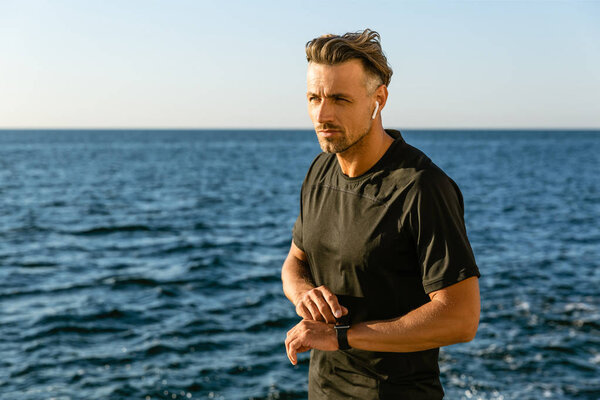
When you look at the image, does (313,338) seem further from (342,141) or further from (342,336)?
(342,141)

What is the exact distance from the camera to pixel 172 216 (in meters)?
32.7

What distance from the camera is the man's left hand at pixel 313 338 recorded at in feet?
9.09

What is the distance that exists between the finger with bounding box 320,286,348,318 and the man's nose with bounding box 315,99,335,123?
2.90ft

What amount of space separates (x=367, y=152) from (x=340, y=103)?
320 mm

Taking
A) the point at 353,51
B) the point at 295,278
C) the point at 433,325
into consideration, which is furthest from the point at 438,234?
the point at 295,278

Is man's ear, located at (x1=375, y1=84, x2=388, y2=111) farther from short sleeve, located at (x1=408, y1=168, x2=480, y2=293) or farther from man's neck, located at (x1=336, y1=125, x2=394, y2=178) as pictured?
short sleeve, located at (x1=408, y1=168, x2=480, y2=293)

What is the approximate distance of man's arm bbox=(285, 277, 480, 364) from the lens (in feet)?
8.47

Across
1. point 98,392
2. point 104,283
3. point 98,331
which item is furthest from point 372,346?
point 104,283

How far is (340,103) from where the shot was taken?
284 centimetres

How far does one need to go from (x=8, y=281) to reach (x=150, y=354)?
8661 millimetres

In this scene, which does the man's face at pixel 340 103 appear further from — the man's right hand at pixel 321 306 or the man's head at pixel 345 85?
the man's right hand at pixel 321 306

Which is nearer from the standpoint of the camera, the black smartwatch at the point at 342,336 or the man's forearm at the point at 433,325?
the man's forearm at the point at 433,325

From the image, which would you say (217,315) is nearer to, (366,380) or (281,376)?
(281,376)

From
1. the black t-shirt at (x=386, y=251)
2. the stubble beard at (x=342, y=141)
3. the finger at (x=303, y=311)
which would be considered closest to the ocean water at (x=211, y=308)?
the black t-shirt at (x=386, y=251)
